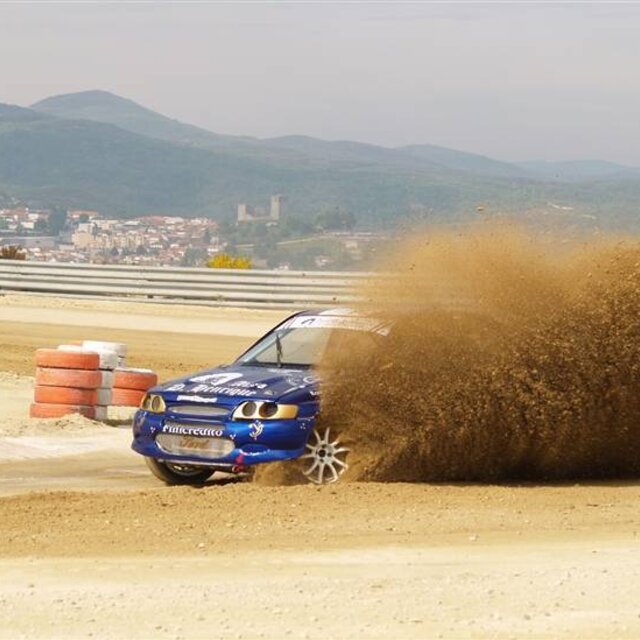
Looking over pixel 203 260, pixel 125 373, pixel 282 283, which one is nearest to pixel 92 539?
pixel 125 373

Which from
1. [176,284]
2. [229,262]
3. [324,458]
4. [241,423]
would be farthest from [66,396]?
[229,262]

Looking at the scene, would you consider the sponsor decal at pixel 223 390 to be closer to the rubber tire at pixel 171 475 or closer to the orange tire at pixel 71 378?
the rubber tire at pixel 171 475

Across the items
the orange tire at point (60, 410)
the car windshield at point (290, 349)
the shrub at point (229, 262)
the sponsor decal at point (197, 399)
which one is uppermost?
the car windshield at point (290, 349)

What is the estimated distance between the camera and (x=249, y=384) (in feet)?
39.0

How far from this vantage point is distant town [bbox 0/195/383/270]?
15.5 meters

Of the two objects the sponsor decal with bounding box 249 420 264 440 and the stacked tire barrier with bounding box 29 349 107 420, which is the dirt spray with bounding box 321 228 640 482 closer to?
the sponsor decal with bounding box 249 420 264 440

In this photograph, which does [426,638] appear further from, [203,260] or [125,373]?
[203,260]

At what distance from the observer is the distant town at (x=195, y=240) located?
50.8 ft

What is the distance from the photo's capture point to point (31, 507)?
34.8 ft

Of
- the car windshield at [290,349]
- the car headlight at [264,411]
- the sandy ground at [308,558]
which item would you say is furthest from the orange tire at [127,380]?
the car headlight at [264,411]

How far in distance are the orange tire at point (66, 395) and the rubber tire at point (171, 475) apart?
3875 millimetres

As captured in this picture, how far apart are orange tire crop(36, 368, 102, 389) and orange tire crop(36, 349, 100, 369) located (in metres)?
0.06

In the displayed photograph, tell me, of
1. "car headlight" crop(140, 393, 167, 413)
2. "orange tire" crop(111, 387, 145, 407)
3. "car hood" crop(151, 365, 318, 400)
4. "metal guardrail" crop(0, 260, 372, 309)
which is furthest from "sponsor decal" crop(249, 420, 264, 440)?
"metal guardrail" crop(0, 260, 372, 309)

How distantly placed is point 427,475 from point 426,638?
5.23 metres
